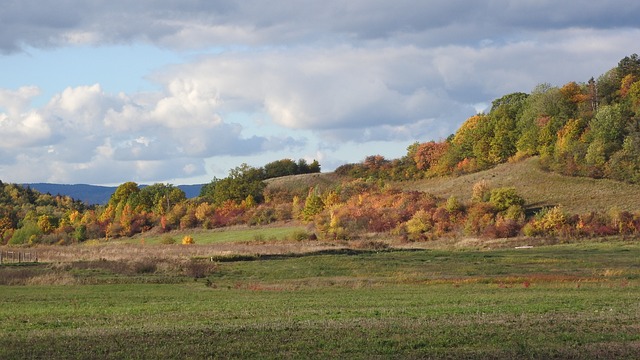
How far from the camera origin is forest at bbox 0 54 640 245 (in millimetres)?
113250

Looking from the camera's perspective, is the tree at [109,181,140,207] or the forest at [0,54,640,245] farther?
the tree at [109,181,140,207]

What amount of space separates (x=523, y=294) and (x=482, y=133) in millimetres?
135782

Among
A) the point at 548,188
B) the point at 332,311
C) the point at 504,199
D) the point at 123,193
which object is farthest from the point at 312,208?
the point at 332,311

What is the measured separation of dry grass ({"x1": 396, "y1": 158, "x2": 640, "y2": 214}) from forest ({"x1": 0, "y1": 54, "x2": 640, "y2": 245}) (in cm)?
295

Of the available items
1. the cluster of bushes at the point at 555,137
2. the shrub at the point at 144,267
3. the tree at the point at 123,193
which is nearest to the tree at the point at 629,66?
the cluster of bushes at the point at 555,137

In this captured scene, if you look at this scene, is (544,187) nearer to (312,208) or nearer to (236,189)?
(312,208)

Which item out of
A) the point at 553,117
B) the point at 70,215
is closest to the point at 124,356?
the point at 553,117

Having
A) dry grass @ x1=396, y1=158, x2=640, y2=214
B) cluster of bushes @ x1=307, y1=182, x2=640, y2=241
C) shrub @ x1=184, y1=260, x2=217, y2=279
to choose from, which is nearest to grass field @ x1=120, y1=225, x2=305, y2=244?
cluster of bushes @ x1=307, y1=182, x2=640, y2=241

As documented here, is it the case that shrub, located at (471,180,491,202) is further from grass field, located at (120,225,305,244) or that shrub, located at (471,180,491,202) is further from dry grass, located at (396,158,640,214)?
grass field, located at (120,225,305,244)

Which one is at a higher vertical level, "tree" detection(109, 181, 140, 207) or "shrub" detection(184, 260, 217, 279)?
"tree" detection(109, 181, 140, 207)

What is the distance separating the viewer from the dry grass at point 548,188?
118500 mm

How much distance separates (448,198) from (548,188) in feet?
50.2

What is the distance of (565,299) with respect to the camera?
36.7 m

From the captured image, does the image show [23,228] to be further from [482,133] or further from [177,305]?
[177,305]
